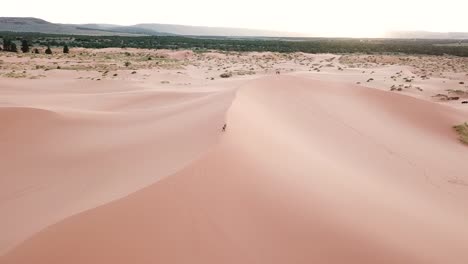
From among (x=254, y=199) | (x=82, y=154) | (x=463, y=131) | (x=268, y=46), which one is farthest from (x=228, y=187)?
(x=268, y=46)

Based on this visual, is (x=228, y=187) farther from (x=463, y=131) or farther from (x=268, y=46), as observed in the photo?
(x=268, y=46)

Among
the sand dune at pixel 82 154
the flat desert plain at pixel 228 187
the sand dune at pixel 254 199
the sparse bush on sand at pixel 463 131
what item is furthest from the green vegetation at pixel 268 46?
the sparse bush on sand at pixel 463 131

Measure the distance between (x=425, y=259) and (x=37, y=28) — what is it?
7759 inches

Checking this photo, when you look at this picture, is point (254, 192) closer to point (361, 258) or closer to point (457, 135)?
point (361, 258)

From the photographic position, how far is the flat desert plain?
4.03 m

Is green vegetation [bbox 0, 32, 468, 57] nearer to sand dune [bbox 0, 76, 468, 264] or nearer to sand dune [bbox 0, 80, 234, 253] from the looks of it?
sand dune [bbox 0, 80, 234, 253]

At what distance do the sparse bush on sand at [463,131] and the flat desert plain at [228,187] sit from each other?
8.6 inches

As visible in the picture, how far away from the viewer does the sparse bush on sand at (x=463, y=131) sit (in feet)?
37.0

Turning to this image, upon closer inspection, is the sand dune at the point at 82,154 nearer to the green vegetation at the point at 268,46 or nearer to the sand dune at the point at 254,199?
the sand dune at the point at 254,199

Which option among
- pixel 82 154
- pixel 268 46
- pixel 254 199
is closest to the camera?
pixel 254 199

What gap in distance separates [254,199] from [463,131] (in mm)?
9476

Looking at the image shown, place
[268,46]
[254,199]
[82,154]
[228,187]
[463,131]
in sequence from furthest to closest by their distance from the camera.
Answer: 1. [268,46]
2. [463,131]
3. [82,154]
4. [228,187]
5. [254,199]

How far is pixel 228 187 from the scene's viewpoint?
498cm

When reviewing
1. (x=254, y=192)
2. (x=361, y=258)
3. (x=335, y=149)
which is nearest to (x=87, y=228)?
(x=254, y=192)
